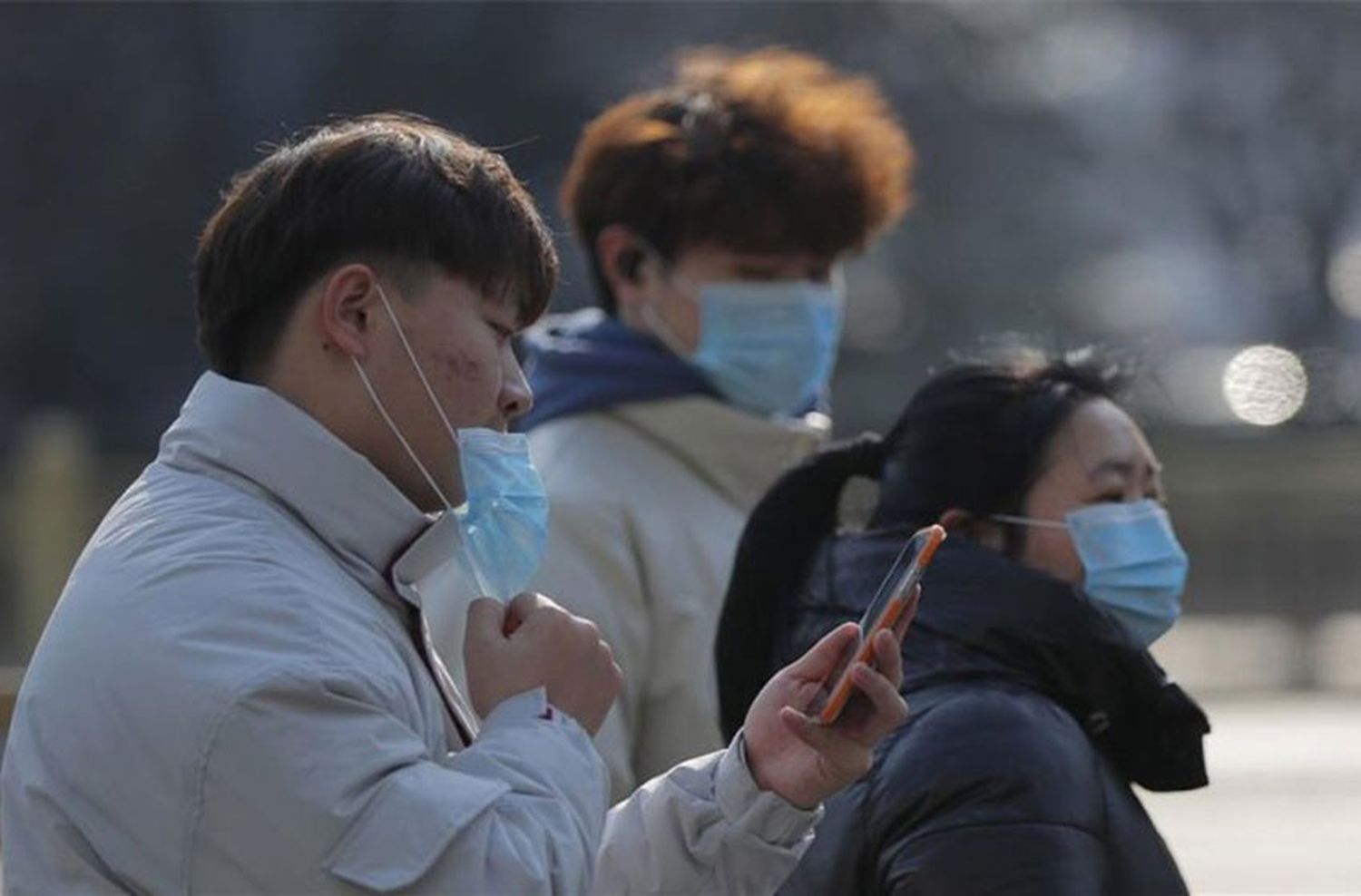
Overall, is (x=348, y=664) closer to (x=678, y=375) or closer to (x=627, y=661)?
(x=627, y=661)

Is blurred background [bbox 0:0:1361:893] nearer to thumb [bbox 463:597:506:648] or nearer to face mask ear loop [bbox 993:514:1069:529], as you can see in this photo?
face mask ear loop [bbox 993:514:1069:529]

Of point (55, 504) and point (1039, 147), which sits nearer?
point (55, 504)

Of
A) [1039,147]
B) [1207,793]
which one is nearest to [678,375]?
[1207,793]

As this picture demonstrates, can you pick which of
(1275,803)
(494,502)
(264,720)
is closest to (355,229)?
(494,502)

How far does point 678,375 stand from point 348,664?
226 cm

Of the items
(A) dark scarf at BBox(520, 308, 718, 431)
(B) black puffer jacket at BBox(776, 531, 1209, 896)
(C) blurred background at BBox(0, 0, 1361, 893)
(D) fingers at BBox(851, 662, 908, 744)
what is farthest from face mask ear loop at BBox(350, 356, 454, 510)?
(C) blurred background at BBox(0, 0, 1361, 893)

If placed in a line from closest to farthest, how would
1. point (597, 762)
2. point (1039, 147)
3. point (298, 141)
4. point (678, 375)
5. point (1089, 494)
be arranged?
point (597, 762)
point (298, 141)
point (1089, 494)
point (678, 375)
point (1039, 147)

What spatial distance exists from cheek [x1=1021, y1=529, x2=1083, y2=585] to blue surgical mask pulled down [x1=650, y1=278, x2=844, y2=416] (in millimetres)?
1245

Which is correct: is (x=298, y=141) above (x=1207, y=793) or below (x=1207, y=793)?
above

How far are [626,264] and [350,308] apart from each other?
2119 mm

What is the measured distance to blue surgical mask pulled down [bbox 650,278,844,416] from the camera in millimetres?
4691

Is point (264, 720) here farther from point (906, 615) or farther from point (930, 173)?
point (930, 173)

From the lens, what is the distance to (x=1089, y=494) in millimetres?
3531

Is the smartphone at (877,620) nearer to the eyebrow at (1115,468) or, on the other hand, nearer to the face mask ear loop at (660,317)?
the eyebrow at (1115,468)
